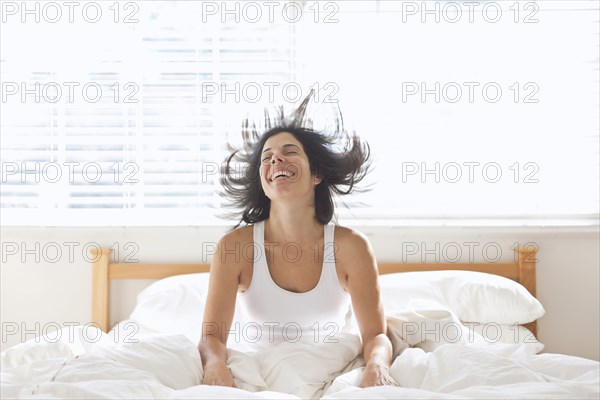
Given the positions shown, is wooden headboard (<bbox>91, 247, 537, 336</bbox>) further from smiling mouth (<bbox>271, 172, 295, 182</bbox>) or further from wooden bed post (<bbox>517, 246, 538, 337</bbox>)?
smiling mouth (<bbox>271, 172, 295, 182</bbox>)

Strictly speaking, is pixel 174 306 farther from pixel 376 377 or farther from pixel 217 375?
pixel 376 377

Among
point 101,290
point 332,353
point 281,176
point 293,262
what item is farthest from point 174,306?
point 332,353

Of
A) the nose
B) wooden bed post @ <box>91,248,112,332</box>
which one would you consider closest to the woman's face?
the nose

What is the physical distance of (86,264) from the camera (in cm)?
268

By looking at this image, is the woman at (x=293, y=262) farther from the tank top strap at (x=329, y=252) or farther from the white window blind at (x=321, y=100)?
the white window blind at (x=321, y=100)

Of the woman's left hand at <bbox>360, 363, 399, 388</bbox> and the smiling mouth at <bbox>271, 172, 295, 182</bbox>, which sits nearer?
the woman's left hand at <bbox>360, 363, 399, 388</bbox>

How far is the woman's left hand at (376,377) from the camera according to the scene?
1.53 metres

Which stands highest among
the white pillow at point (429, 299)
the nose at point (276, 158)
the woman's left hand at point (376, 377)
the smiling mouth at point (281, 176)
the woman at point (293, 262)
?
the nose at point (276, 158)

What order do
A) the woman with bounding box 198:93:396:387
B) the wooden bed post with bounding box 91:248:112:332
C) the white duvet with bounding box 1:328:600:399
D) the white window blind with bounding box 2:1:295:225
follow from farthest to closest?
1. the white window blind with bounding box 2:1:295:225
2. the wooden bed post with bounding box 91:248:112:332
3. the woman with bounding box 198:93:396:387
4. the white duvet with bounding box 1:328:600:399

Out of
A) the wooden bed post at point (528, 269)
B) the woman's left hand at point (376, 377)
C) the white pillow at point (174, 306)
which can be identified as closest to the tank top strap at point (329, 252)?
the woman's left hand at point (376, 377)

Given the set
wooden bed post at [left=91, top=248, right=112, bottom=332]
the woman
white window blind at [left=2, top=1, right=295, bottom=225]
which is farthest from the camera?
white window blind at [left=2, top=1, right=295, bottom=225]

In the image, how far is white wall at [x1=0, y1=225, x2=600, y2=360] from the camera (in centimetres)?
267

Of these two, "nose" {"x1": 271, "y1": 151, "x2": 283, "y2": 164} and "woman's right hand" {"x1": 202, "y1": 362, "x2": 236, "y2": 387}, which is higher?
"nose" {"x1": 271, "y1": 151, "x2": 283, "y2": 164}

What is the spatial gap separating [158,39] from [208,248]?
2.84 feet
